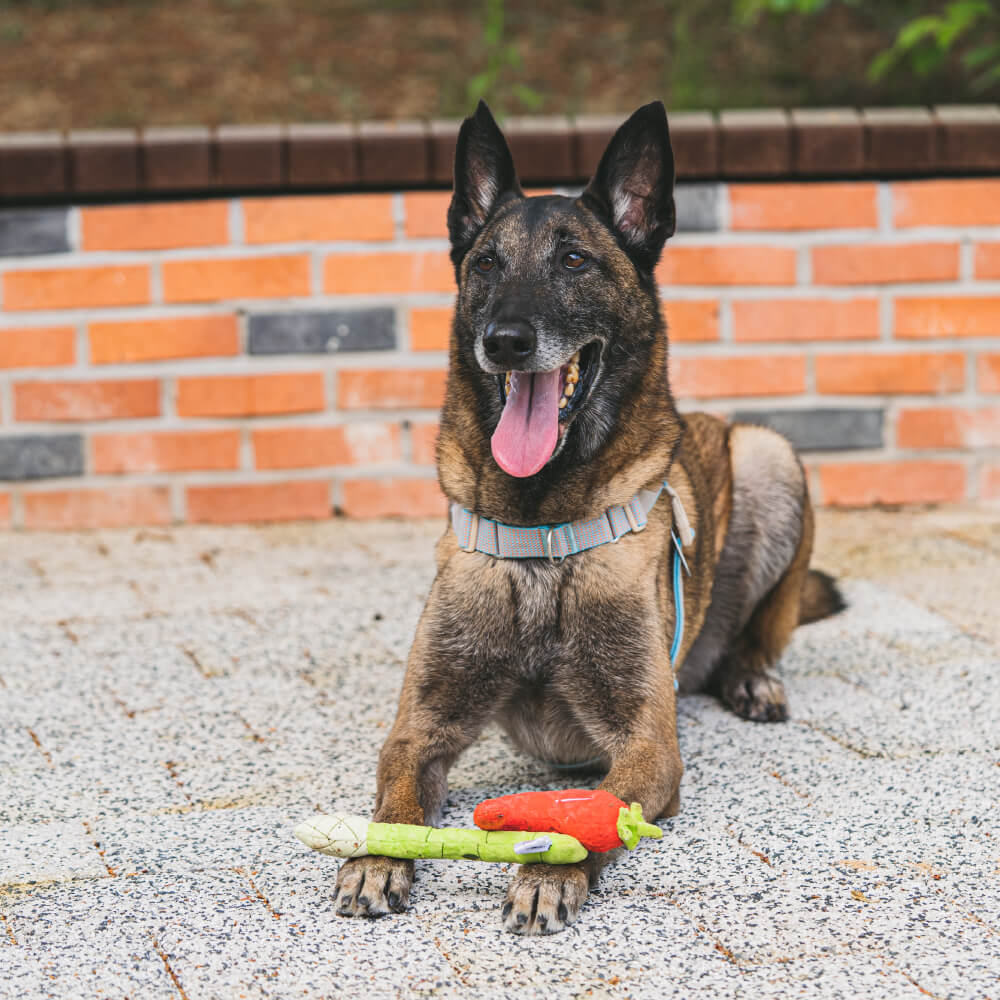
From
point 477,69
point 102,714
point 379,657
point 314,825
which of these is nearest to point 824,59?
point 477,69

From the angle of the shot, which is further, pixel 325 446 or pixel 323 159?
pixel 325 446

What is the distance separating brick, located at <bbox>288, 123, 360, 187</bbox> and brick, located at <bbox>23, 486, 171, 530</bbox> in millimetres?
1271

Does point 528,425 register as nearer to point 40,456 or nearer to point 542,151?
point 542,151

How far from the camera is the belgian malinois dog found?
263 cm

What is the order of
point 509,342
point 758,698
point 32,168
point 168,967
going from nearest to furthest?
point 168,967 < point 509,342 < point 758,698 < point 32,168

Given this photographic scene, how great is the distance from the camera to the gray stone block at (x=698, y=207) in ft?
A: 15.8

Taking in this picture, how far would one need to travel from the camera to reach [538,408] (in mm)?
2697

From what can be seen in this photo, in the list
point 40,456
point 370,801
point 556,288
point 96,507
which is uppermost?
point 556,288

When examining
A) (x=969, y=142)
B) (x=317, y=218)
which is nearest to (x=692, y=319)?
(x=969, y=142)

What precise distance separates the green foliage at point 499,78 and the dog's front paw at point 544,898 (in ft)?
14.6

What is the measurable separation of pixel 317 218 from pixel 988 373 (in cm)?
256

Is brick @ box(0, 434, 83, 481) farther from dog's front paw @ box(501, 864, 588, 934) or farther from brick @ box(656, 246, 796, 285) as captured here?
dog's front paw @ box(501, 864, 588, 934)

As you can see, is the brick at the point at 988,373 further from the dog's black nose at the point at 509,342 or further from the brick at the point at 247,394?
the dog's black nose at the point at 509,342

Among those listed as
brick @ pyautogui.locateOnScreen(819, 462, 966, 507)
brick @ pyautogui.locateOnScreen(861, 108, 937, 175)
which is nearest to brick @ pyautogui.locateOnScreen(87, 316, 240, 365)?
brick @ pyautogui.locateOnScreen(819, 462, 966, 507)
